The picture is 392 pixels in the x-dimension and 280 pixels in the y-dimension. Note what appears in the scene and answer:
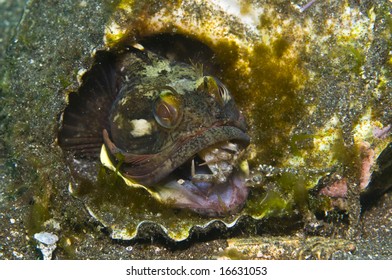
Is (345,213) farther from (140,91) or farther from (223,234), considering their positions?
(140,91)

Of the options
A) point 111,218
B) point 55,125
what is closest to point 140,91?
point 55,125

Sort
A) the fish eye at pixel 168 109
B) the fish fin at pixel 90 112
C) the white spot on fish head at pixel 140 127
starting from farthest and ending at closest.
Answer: the fish fin at pixel 90 112
the white spot on fish head at pixel 140 127
the fish eye at pixel 168 109

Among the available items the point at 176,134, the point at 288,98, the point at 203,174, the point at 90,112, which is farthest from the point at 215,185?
the point at 90,112

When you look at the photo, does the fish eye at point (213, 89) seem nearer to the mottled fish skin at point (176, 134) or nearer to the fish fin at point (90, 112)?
the mottled fish skin at point (176, 134)

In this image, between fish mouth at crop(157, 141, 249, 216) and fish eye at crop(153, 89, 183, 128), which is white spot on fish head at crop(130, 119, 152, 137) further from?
fish mouth at crop(157, 141, 249, 216)

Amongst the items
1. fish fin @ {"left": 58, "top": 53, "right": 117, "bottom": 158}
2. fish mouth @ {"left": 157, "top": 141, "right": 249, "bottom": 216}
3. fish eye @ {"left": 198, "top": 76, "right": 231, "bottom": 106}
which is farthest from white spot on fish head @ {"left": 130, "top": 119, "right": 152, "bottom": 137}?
fish fin @ {"left": 58, "top": 53, "right": 117, "bottom": 158}

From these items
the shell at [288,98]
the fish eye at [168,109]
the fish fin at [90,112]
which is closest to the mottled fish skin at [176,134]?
the fish eye at [168,109]
